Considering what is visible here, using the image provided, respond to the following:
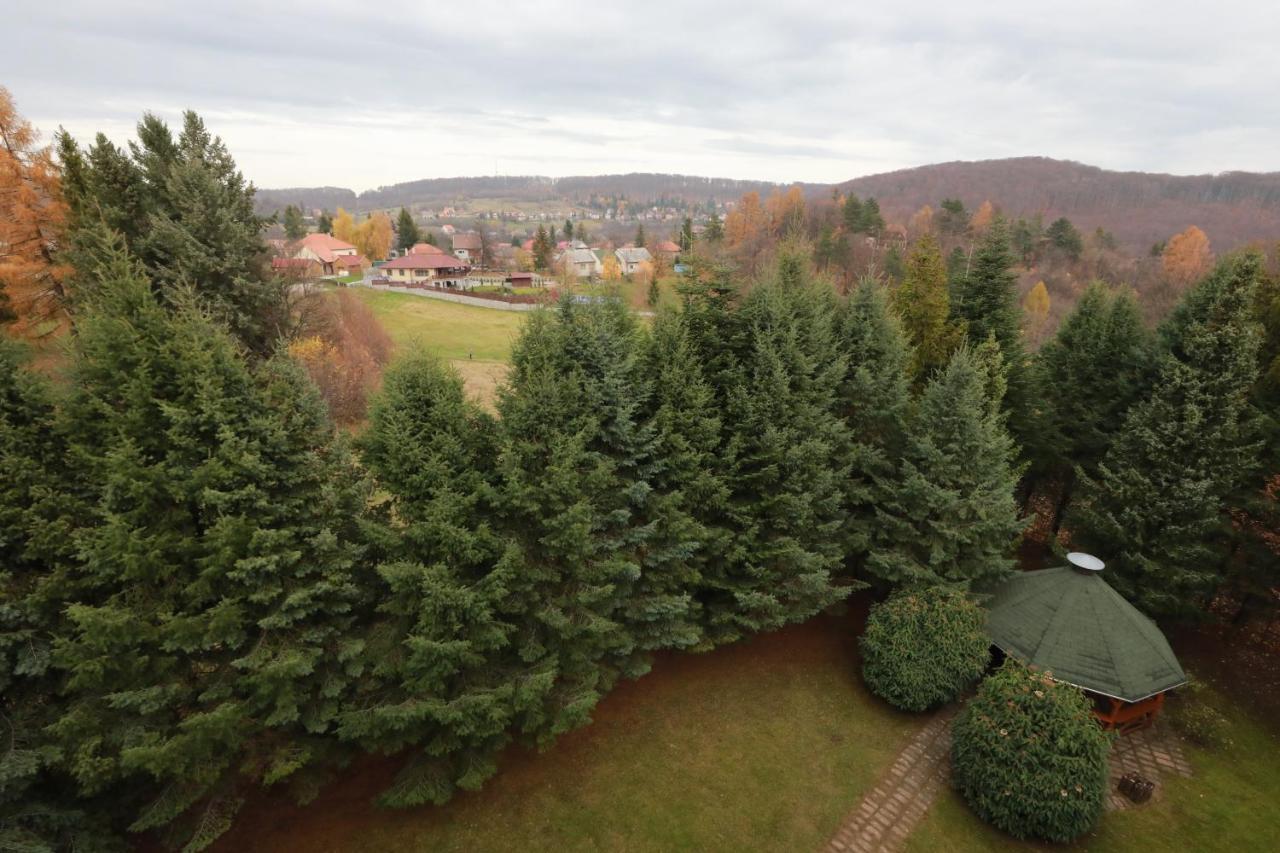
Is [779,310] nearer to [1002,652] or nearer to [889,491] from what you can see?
[889,491]

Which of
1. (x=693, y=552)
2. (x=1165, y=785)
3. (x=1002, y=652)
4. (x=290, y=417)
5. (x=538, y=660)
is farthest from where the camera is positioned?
(x=1002, y=652)

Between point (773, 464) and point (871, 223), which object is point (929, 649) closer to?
point (773, 464)

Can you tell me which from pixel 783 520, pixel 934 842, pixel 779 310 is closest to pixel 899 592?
pixel 783 520

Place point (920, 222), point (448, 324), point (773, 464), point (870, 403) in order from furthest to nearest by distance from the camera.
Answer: point (920, 222), point (448, 324), point (870, 403), point (773, 464)

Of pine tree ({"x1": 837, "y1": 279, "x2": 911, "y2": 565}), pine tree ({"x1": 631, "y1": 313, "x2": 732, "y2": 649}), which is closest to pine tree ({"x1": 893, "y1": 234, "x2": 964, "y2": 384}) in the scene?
pine tree ({"x1": 837, "y1": 279, "x2": 911, "y2": 565})

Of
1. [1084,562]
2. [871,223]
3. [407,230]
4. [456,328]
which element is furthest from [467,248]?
[1084,562]
